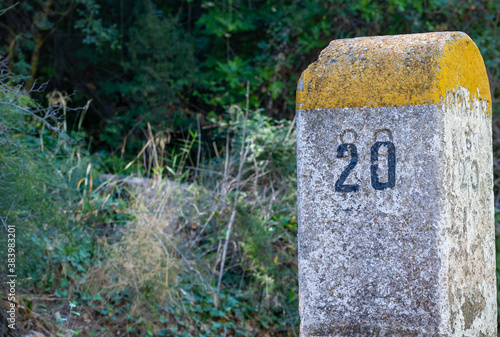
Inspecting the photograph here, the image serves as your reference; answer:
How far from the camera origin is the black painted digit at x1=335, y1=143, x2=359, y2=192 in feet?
6.75

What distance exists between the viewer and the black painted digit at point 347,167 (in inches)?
81.0

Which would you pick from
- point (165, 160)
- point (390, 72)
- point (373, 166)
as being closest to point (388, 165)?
point (373, 166)

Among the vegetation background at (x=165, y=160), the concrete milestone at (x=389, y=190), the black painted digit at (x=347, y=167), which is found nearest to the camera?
the concrete milestone at (x=389, y=190)

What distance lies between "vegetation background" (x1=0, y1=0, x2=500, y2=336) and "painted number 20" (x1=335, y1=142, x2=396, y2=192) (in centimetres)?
170

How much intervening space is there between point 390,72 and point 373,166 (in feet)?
1.20

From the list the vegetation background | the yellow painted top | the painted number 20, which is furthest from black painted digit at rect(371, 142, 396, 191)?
the vegetation background

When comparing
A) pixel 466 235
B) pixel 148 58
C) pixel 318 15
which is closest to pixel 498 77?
pixel 318 15

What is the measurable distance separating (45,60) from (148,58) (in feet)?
5.81

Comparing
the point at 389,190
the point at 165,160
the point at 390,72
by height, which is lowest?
the point at 389,190

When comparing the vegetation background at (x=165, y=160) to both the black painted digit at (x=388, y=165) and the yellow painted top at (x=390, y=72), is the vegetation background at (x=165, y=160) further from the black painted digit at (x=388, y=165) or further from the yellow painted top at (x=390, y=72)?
the black painted digit at (x=388, y=165)

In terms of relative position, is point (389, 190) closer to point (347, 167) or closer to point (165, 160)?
point (347, 167)

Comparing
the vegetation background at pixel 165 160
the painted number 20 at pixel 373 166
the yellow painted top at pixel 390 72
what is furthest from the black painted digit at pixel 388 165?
the vegetation background at pixel 165 160

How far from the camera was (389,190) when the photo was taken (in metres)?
2.01

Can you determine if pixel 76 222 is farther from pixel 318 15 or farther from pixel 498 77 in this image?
pixel 498 77
